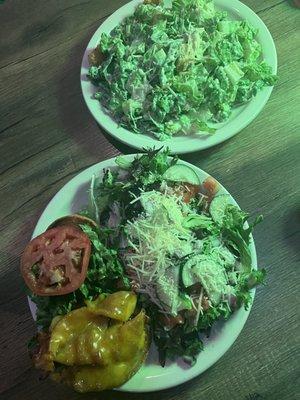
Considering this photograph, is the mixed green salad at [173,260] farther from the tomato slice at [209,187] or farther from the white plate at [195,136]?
the white plate at [195,136]

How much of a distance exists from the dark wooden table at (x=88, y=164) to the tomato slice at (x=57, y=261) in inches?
16.3

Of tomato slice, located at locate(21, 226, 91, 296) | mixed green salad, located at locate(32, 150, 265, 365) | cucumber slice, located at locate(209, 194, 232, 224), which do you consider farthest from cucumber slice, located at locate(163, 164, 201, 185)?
tomato slice, located at locate(21, 226, 91, 296)

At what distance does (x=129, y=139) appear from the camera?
6.95ft

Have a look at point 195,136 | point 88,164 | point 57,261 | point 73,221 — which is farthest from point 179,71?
Answer: point 57,261

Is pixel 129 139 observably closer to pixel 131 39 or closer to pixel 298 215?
pixel 131 39

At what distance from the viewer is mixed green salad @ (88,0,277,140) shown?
7.04 feet

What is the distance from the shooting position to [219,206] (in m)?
1.84

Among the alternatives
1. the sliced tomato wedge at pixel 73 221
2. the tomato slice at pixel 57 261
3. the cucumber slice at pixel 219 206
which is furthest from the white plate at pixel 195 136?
the tomato slice at pixel 57 261

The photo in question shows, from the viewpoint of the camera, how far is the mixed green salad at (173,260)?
1649 mm

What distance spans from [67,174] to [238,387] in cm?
117

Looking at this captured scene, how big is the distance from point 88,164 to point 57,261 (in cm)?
76

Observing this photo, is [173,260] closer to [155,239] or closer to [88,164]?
[155,239]

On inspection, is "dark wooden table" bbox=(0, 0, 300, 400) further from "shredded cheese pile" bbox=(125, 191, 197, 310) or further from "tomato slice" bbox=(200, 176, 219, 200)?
"shredded cheese pile" bbox=(125, 191, 197, 310)

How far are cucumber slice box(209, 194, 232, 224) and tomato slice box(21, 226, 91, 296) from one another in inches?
18.4
